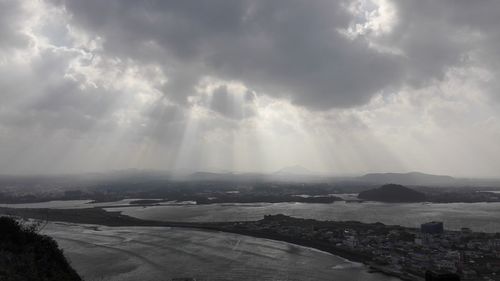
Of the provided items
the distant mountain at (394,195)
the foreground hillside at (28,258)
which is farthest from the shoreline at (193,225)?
the distant mountain at (394,195)

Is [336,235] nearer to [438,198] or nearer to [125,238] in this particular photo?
[125,238]

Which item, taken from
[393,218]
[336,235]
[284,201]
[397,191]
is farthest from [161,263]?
[397,191]

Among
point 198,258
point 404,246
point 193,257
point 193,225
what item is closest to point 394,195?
point 193,225

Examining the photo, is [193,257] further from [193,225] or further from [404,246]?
[193,225]

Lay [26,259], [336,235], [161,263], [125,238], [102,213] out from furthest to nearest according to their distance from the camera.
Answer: [102,213] → [125,238] → [336,235] → [161,263] → [26,259]

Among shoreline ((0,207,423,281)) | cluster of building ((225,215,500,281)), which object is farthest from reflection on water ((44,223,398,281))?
cluster of building ((225,215,500,281))

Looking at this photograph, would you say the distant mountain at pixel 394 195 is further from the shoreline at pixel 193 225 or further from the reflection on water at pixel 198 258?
the reflection on water at pixel 198 258
